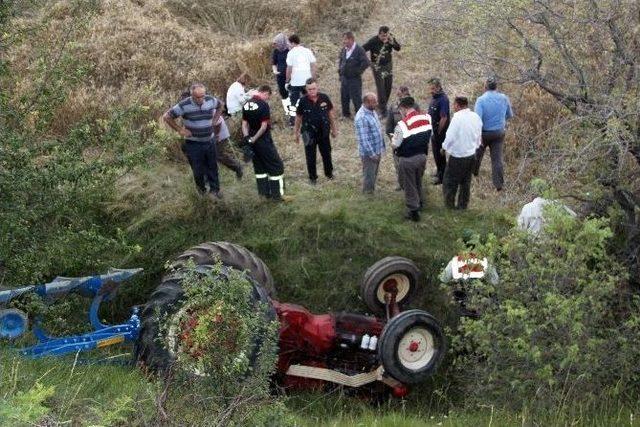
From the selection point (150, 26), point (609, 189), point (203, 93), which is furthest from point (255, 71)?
point (609, 189)

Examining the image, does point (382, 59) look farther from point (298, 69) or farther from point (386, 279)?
point (386, 279)

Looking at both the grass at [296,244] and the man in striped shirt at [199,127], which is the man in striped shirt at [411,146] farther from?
the man in striped shirt at [199,127]

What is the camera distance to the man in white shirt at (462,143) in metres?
11.2

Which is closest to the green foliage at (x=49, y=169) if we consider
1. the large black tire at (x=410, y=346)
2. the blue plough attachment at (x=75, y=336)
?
the blue plough attachment at (x=75, y=336)

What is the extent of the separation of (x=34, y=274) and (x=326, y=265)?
376cm

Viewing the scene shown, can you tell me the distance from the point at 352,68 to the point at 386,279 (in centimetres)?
527

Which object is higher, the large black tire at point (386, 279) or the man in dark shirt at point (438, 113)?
the man in dark shirt at point (438, 113)

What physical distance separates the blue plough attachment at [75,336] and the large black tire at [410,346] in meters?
2.57

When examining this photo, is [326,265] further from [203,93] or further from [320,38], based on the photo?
[320,38]

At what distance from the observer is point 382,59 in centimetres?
1495

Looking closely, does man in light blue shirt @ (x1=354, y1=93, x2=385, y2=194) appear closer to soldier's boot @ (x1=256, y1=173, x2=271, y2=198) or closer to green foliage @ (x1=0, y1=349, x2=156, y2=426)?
soldier's boot @ (x1=256, y1=173, x2=271, y2=198)

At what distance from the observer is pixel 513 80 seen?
10.2m

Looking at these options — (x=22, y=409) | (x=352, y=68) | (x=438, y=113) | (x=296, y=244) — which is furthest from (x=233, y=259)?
(x=352, y=68)

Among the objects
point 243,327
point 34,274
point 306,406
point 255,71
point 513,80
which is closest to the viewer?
point 243,327
